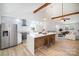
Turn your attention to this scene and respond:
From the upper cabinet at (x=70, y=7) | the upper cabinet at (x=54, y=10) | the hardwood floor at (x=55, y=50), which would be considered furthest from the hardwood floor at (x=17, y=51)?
the upper cabinet at (x=70, y=7)

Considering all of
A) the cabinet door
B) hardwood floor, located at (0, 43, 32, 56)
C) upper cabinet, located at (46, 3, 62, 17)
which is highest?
upper cabinet, located at (46, 3, 62, 17)

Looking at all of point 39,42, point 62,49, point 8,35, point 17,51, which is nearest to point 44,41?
point 39,42

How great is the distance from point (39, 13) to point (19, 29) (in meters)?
0.48

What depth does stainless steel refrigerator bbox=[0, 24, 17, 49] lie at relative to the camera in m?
2.24

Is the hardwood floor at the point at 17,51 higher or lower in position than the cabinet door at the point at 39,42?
lower

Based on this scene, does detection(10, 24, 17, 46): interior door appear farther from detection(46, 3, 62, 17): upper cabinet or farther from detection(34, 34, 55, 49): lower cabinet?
detection(46, 3, 62, 17): upper cabinet

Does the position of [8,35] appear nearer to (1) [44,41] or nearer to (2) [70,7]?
(1) [44,41]

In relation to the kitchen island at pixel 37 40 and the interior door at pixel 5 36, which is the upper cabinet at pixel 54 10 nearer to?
the kitchen island at pixel 37 40

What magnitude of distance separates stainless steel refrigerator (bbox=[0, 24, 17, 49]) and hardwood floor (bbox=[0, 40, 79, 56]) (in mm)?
95

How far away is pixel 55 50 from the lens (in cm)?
229

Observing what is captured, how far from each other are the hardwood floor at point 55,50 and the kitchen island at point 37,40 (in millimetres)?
79

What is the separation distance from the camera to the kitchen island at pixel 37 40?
2.28 m

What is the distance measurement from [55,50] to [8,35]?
3.10 ft

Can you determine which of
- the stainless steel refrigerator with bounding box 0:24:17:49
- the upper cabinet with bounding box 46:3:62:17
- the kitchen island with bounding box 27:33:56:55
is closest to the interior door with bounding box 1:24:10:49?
the stainless steel refrigerator with bounding box 0:24:17:49
